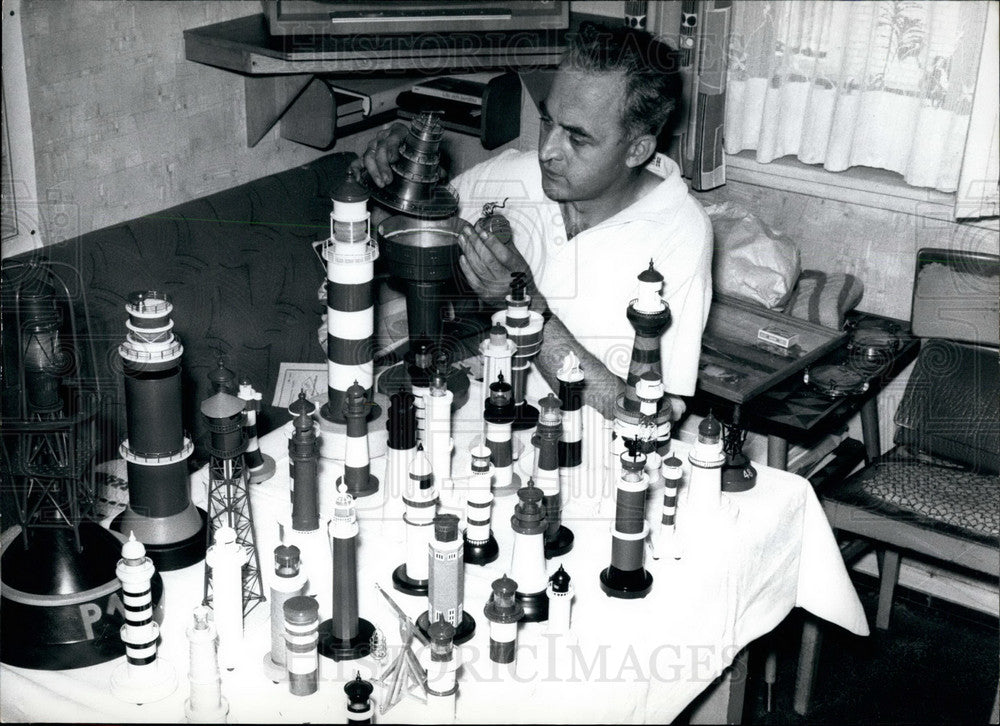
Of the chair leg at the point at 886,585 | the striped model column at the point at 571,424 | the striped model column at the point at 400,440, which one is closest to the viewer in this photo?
the striped model column at the point at 400,440

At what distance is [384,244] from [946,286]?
167 cm

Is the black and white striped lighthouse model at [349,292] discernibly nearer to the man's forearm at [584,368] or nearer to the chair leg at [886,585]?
the man's forearm at [584,368]

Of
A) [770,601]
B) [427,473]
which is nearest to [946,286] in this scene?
Answer: [770,601]

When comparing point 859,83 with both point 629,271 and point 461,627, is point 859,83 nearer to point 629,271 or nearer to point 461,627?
point 629,271

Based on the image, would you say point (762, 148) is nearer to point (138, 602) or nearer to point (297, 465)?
point (297, 465)

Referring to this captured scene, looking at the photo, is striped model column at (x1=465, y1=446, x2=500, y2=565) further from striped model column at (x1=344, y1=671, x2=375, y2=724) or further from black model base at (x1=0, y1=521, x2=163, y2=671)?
black model base at (x1=0, y1=521, x2=163, y2=671)

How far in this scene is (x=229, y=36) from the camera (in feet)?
8.27

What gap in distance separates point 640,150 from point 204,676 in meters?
1.58

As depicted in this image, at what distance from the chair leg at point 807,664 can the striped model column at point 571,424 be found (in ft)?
3.29

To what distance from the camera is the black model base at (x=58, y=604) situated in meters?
1.57

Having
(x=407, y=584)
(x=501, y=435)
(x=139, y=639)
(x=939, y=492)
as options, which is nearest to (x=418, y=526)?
(x=407, y=584)

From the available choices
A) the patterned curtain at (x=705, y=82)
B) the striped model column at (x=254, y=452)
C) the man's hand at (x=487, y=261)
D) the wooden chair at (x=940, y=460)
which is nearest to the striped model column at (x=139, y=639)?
the striped model column at (x=254, y=452)

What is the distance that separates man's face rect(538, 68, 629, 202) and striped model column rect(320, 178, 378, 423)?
27.8 inches

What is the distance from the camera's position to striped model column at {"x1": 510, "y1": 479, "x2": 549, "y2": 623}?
1.63 metres
